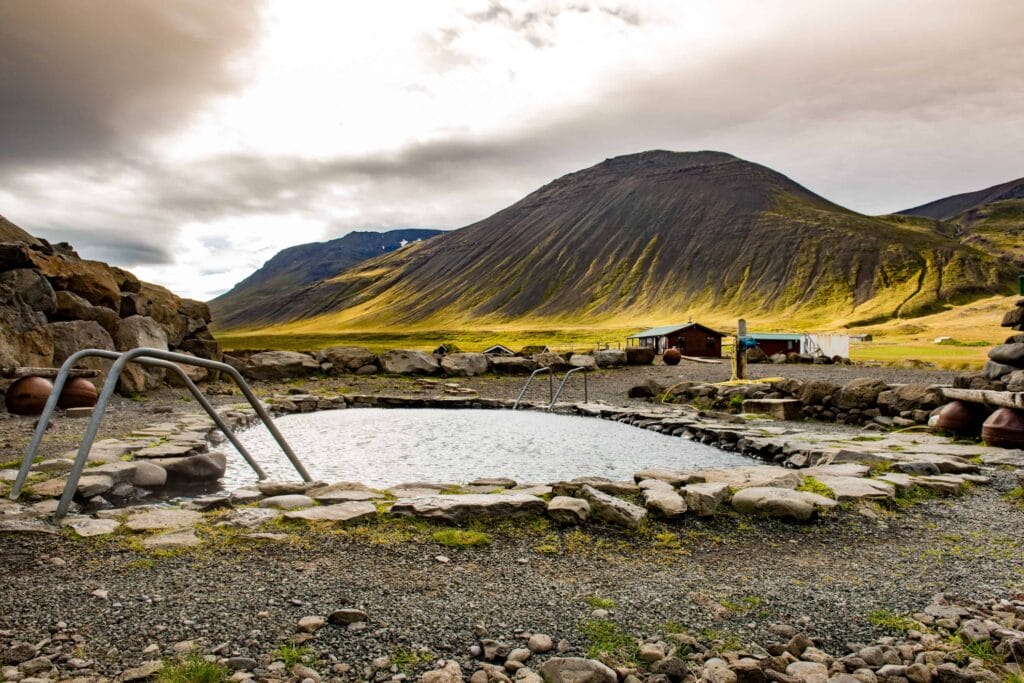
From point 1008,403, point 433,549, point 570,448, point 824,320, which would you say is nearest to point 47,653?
point 433,549

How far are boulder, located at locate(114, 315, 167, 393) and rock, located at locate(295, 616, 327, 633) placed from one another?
1736cm

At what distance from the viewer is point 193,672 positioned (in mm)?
3094

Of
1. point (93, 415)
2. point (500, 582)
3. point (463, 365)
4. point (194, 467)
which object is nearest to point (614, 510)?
point (500, 582)

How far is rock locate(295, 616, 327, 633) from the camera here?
3654 mm

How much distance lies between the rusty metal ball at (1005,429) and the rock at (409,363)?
860 inches

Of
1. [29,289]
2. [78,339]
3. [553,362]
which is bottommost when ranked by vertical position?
[553,362]

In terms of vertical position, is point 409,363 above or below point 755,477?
above

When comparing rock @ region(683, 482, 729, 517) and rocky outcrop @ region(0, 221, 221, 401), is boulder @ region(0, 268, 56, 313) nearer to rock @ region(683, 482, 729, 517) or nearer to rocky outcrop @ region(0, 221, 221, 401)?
rocky outcrop @ region(0, 221, 221, 401)

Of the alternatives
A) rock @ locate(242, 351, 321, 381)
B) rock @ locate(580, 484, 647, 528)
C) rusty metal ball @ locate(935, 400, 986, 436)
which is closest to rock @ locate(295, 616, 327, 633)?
rock @ locate(580, 484, 647, 528)

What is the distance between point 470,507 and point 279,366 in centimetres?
2227

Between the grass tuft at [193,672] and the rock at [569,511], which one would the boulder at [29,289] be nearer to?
the rock at [569,511]

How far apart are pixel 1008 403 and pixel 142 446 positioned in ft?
46.2

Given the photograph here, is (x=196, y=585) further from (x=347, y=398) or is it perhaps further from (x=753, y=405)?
(x=347, y=398)

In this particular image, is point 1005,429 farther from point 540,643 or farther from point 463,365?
point 463,365
